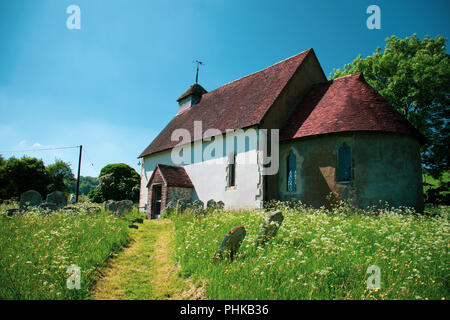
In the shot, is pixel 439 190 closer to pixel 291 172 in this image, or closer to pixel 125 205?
pixel 291 172

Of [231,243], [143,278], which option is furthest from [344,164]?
[143,278]

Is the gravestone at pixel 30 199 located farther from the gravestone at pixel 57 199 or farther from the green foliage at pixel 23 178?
the green foliage at pixel 23 178

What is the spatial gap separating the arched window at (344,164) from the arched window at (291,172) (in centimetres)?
219

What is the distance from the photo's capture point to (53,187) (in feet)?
94.9

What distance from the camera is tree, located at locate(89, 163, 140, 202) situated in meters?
31.4

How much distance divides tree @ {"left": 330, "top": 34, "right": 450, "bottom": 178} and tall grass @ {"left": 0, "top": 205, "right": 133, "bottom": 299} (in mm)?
21405

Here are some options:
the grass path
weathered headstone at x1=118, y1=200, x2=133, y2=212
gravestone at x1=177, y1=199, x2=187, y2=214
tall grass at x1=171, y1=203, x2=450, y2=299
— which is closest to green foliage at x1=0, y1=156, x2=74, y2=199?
weathered headstone at x1=118, y1=200, x2=133, y2=212

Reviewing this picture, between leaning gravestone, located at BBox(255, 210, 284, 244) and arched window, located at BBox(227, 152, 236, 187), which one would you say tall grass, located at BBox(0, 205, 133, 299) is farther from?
arched window, located at BBox(227, 152, 236, 187)

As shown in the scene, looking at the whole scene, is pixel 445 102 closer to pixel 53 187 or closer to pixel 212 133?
pixel 212 133

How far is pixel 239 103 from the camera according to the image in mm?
A: 16953

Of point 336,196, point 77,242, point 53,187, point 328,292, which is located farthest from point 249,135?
point 53,187

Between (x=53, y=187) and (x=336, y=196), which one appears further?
(x=53, y=187)

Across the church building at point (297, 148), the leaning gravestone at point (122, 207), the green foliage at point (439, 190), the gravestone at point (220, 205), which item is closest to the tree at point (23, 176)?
the church building at point (297, 148)
